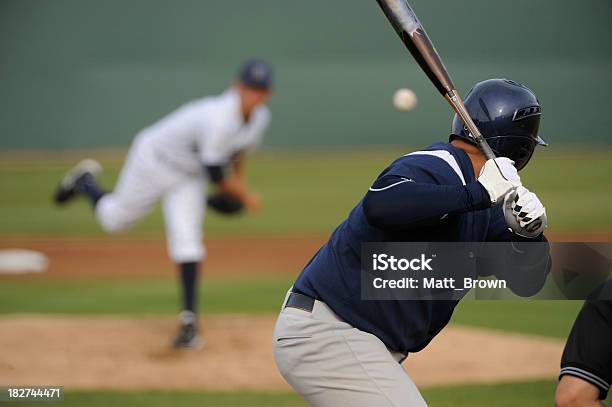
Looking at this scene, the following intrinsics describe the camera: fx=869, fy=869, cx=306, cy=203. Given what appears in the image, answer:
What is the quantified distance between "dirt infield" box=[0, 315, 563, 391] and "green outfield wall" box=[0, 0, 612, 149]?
64.8 ft

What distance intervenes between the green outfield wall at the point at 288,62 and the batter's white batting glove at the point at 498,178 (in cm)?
2381

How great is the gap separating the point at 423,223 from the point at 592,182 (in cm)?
2103

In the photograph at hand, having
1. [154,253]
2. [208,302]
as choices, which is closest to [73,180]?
[208,302]

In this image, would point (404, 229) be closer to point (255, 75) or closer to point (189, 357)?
point (189, 357)

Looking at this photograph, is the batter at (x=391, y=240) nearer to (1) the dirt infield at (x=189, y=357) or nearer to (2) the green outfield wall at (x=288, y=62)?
(1) the dirt infield at (x=189, y=357)

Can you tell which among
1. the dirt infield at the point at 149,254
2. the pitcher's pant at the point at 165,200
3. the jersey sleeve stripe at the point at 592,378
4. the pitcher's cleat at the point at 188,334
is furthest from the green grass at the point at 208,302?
the jersey sleeve stripe at the point at 592,378

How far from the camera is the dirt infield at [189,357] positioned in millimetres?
5930

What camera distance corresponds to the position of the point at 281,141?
93.1ft

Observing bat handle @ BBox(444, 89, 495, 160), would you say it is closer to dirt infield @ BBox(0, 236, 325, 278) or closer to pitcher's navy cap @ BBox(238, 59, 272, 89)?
pitcher's navy cap @ BBox(238, 59, 272, 89)

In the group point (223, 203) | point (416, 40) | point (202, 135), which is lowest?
point (223, 203)

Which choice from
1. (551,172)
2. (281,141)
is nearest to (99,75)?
(281,141)

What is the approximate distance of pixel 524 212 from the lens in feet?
9.20

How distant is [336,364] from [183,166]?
4.72 metres

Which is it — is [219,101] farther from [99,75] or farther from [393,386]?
[99,75]
